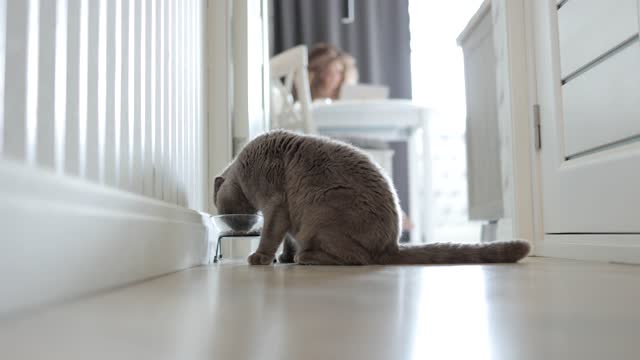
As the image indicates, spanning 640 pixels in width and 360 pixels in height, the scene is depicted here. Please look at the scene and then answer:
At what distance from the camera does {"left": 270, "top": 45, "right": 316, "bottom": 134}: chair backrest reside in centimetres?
365

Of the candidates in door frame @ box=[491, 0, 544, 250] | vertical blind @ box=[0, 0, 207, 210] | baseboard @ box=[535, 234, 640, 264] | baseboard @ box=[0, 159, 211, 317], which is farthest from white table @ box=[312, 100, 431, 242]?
baseboard @ box=[0, 159, 211, 317]

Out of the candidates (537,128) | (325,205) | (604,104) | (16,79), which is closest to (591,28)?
(604,104)

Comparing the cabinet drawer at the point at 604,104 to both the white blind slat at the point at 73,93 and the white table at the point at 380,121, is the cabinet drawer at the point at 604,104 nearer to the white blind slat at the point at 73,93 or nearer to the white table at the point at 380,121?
the white blind slat at the point at 73,93

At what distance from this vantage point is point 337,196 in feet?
4.81

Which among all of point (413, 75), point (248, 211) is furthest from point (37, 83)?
point (413, 75)

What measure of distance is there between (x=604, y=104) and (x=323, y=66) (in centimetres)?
358

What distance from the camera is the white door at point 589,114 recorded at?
4.40 ft

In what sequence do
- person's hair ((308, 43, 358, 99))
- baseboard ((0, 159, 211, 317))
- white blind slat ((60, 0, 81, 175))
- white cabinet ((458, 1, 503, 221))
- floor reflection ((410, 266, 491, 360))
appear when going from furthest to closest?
1. person's hair ((308, 43, 358, 99))
2. white cabinet ((458, 1, 503, 221))
3. white blind slat ((60, 0, 81, 175))
4. baseboard ((0, 159, 211, 317))
5. floor reflection ((410, 266, 491, 360))

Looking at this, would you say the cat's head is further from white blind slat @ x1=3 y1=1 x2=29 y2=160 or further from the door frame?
white blind slat @ x1=3 y1=1 x2=29 y2=160

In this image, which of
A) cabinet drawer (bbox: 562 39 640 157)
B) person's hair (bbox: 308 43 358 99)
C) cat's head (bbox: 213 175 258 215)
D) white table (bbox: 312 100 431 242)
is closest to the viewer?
cabinet drawer (bbox: 562 39 640 157)

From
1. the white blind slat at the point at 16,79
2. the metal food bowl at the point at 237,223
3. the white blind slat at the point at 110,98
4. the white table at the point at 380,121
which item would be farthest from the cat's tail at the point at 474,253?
the white table at the point at 380,121

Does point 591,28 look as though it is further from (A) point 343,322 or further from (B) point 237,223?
(A) point 343,322

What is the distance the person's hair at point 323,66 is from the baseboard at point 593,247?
10.7 feet

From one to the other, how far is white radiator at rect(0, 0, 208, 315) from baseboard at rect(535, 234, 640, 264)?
0.91m
